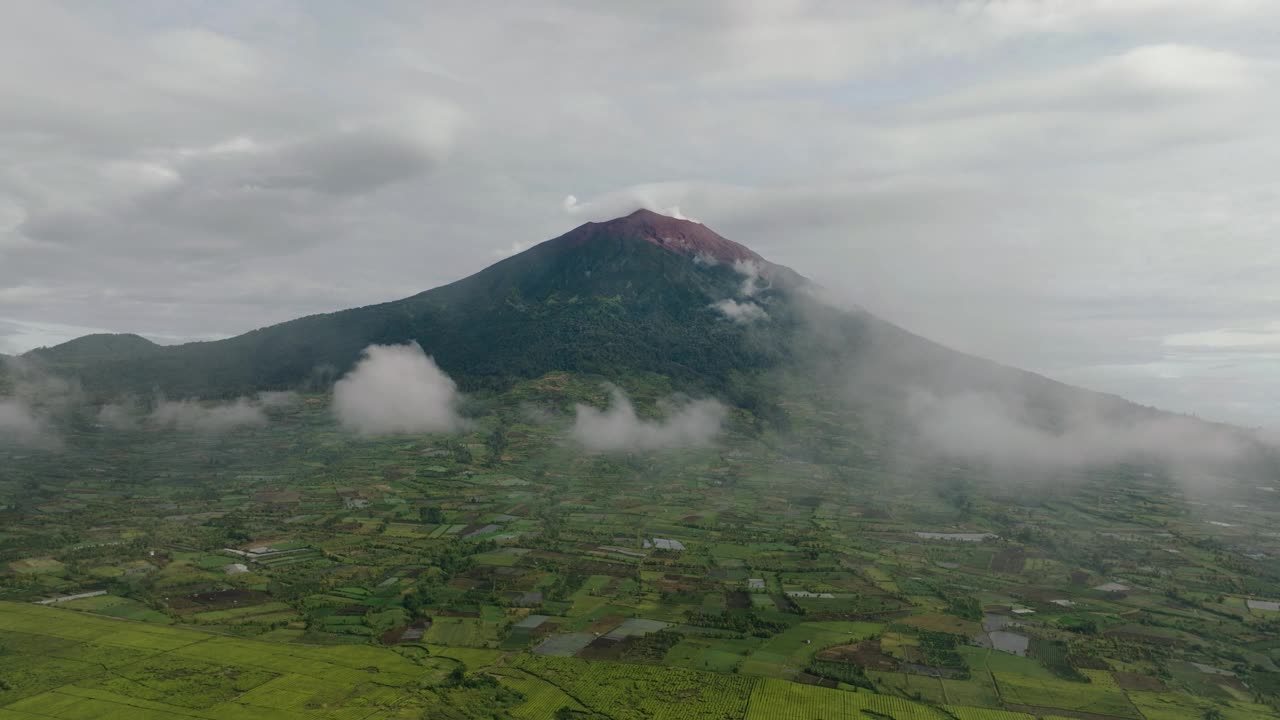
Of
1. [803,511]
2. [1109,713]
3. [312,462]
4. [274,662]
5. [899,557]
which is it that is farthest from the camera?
[312,462]

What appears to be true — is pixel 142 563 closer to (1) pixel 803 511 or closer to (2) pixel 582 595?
(2) pixel 582 595

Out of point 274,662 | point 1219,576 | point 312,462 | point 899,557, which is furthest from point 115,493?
point 1219,576

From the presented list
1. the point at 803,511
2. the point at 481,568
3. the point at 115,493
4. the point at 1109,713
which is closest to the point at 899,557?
the point at 803,511

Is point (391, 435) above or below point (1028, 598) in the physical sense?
above

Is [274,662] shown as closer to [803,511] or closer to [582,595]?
[582,595]

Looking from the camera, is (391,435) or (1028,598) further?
(391,435)

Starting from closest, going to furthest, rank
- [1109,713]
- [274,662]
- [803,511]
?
[1109,713] → [274,662] → [803,511]
